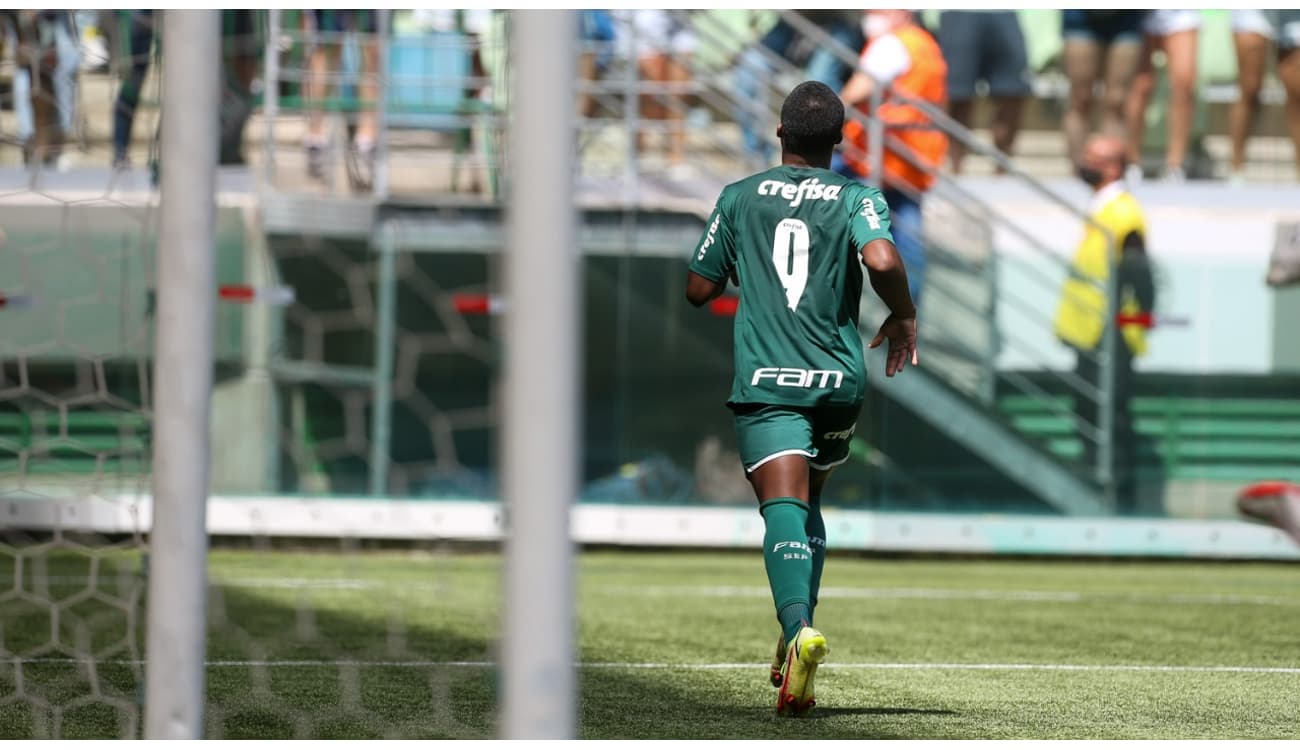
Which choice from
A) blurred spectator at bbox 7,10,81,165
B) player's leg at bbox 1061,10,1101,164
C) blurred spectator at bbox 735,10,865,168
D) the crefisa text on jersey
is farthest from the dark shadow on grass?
player's leg at bbox 1061,10,1101,164

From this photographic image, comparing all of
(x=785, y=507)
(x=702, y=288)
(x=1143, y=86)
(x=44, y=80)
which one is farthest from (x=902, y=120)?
(x=785, y=507)

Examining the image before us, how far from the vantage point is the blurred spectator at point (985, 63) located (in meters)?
13.0

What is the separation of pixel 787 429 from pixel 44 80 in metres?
5.83

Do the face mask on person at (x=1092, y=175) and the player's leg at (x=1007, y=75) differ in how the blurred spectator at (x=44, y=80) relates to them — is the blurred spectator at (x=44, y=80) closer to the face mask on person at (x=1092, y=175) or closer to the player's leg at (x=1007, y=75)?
the face mask on person at (x=1092, y=175)

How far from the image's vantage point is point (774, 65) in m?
12.5

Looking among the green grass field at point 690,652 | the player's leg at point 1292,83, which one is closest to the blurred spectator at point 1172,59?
the player's leg at point 1292,83

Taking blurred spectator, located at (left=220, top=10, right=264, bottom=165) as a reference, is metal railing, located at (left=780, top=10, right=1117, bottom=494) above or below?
below

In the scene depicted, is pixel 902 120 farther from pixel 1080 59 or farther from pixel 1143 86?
pixel 1143 86

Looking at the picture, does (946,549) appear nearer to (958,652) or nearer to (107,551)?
(958,652)

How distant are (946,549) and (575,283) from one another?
30.4ft

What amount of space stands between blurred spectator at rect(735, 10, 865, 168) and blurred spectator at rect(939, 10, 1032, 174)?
679 millimetres

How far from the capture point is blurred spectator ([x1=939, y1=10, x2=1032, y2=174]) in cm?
1298

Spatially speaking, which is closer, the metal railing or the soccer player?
the soccer player

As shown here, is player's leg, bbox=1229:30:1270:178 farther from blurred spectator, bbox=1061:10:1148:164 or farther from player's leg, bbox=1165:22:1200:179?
blurred spectator, bbox=1061:10:1148:164
